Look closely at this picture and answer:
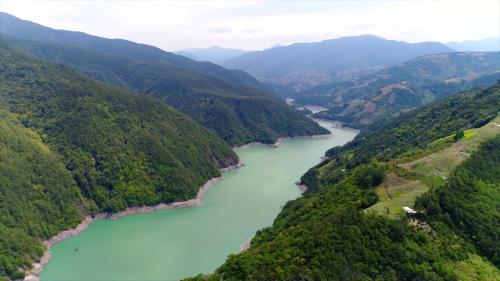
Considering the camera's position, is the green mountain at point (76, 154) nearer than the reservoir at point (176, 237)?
No

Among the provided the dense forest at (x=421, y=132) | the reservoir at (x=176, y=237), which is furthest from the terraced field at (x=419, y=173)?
the reservoir at (x=176, y=237)

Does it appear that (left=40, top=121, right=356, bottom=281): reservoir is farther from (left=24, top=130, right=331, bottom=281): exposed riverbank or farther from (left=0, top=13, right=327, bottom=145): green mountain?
(left=0, top=13, right=327, bottom=145): green mountain

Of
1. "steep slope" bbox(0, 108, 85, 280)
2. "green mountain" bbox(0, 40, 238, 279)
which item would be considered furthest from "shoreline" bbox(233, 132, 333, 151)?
"steep slope" bbox(0, 108, 85, 280)

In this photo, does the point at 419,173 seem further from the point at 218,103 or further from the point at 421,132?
the point at 218,103

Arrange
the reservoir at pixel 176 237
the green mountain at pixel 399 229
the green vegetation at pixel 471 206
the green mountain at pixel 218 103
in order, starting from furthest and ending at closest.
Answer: the green mountain at pixel 218 103, the reservoir at pixel 176 237, the green vegetation at pixel 471 206, the green mountain at pixel 399 229

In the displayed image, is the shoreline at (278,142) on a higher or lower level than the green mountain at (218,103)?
lower

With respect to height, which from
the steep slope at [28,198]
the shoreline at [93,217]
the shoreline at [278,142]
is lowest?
the shoreline at [278,142]

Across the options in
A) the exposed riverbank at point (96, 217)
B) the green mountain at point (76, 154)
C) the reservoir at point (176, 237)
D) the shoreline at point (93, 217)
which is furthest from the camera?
the green mountain at point (76, 154)

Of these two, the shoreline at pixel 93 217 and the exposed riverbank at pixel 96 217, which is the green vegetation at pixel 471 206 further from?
the shoreline at pixel 93 217
